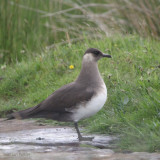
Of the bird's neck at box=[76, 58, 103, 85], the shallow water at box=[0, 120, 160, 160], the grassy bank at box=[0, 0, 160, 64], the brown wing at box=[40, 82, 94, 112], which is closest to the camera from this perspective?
the shallow water at box=[0, 120, 160, 160]

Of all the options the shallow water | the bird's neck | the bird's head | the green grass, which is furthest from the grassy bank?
the shallow water

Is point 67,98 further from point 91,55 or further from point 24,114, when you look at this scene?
point 91,55

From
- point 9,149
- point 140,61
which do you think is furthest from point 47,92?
point 9,149

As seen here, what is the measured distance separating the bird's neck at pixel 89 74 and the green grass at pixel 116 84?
45 cm

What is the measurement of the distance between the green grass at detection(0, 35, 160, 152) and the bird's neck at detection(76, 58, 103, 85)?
453 mm

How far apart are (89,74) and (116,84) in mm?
1072

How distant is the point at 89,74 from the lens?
4914mm

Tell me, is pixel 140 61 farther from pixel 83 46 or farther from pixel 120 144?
pixel 120 144

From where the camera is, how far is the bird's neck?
4837mm

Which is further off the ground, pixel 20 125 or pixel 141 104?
pixel 141 104

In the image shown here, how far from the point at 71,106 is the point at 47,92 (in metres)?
1.93

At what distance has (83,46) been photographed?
25.2 ft

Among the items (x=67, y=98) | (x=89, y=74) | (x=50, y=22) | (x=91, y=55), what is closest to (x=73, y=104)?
(x=67, y=98)

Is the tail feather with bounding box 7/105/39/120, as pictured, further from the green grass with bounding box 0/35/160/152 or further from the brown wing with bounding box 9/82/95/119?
the green grass with bounding box 0/35/160/152
